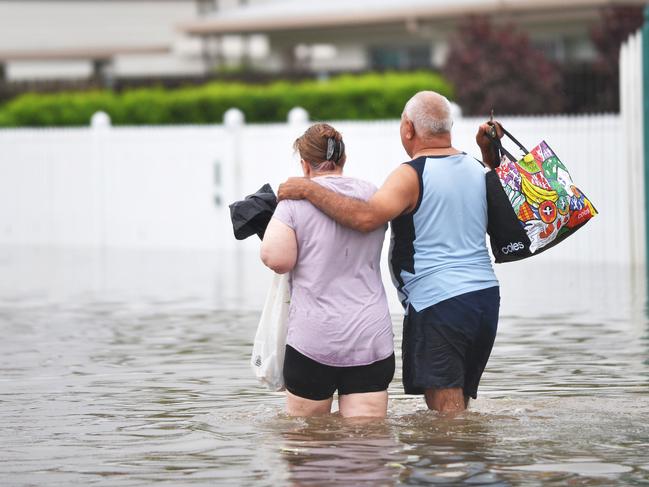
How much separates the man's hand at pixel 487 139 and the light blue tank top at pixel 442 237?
277mm

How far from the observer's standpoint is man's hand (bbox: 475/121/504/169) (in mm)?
8211

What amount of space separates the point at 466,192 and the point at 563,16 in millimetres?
28024

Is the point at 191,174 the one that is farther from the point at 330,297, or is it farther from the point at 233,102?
the point at 330,297

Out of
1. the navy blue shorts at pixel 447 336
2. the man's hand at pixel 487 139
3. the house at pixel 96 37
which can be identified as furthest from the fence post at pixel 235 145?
the house at pixel 96 37

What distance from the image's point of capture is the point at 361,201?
7.76 m

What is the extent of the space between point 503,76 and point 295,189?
19407 mm

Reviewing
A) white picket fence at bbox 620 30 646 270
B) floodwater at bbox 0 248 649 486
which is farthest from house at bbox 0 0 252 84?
floodwater at bbox 0 248 649 486

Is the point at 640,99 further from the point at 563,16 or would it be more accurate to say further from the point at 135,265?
the point at 563,16

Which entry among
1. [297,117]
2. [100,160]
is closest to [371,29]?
[100,160]

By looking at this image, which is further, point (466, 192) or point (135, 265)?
point (135, 265)

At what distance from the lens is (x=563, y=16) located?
35.3 m

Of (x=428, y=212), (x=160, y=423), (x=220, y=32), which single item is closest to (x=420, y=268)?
(x=428, y=212)

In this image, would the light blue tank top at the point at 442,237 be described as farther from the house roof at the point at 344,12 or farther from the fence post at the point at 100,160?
the house roof at the point at 344,12

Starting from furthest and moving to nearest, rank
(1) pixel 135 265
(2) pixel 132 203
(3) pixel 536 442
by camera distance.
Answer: (2) pixel 132 203
(1) pixel 135 265
(3) pixel 536 442
